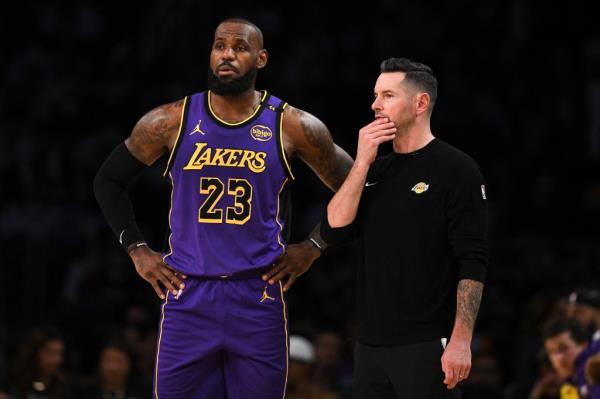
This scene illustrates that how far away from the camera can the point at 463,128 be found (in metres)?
12.1

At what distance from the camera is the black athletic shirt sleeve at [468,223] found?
4.93 m

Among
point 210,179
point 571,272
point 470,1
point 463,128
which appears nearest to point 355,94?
point 463,128

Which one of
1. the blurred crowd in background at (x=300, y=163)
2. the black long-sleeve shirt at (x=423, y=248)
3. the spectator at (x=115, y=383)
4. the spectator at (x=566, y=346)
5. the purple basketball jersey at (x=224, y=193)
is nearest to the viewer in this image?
the black long-sleeve shirt at (x=423, y=248)

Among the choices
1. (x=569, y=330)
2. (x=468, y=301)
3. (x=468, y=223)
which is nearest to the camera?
(x=468, y=301)

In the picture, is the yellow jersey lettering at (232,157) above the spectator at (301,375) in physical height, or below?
above

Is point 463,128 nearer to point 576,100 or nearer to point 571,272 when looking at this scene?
point 576,100

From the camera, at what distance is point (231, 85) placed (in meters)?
5.50

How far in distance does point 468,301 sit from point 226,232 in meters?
1.20

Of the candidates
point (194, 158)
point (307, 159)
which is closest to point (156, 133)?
point (194, 158)

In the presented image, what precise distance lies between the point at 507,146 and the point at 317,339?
3728 millimetres

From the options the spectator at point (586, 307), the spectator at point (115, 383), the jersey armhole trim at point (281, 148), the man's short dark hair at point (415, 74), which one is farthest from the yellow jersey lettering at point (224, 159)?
the spectator at point (115, 383)

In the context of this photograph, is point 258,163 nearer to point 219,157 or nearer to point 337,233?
point 219,157

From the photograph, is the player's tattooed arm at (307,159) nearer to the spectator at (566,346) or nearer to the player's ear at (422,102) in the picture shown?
the player's ear at (422,102)

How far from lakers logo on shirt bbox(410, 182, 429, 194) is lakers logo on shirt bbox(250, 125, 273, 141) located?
32.2 inches
